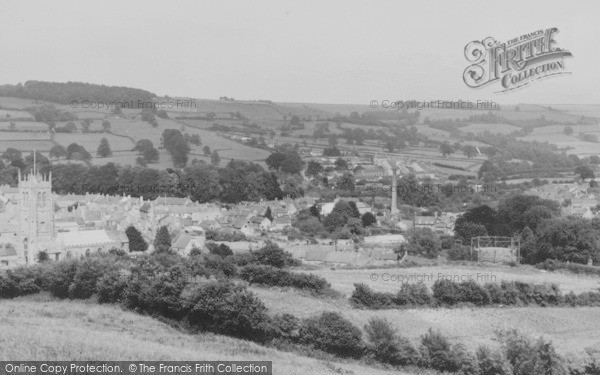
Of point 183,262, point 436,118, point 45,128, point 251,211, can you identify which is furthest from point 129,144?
point 183,262

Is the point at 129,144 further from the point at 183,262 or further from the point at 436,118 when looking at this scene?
the point at 183,262

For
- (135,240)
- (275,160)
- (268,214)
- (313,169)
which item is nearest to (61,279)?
(135,240)

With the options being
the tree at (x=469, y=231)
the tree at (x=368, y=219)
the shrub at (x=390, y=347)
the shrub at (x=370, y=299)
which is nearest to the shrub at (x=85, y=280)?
the shrub at (x=370, y=299)

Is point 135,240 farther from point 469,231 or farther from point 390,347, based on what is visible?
point 390,347

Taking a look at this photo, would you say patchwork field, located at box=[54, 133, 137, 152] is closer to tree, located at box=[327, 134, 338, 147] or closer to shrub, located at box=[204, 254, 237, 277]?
tree, located at box=[327, 134, 338, 147]

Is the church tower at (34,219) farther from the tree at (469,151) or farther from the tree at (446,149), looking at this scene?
the tree at (469,151)
